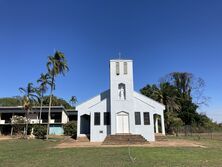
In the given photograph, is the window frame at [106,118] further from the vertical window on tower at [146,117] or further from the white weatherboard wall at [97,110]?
the vertical window on tower at [146,117]

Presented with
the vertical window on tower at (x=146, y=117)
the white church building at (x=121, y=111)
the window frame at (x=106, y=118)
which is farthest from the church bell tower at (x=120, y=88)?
the vertical window on tower at (x=146, y=117)

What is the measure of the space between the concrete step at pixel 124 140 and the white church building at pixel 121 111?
5.09 ft

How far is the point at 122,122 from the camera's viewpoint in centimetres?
2538

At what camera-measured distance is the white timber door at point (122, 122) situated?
25.2 meters

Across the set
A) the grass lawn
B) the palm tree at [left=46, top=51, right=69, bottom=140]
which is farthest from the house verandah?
the grass lawn

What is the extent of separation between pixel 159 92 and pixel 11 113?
30.2 meters

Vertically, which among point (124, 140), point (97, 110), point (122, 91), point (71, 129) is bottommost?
point (124, 140)

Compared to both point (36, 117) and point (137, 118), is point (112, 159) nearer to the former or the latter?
point (137, 118)

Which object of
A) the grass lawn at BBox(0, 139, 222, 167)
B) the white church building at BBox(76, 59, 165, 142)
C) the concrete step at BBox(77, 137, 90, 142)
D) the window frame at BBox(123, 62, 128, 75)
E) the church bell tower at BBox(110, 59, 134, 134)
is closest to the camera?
the grass lawn at BBox(0, 139, 222, 167)

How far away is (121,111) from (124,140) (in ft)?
12.7

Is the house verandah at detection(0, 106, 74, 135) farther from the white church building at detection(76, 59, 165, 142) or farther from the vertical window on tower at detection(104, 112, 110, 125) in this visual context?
the vertical window on tower at detection(104, 112, 110, 125)

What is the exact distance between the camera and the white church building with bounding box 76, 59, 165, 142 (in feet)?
83.3

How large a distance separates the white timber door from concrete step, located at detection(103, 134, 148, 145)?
163 centimetres

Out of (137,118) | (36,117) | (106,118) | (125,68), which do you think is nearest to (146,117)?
(137,118)
